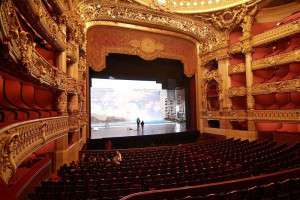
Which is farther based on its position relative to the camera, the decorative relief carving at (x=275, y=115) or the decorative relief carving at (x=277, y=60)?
the decorative relief carving at (x=277, y=60)

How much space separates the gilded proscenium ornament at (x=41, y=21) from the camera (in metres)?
3.34

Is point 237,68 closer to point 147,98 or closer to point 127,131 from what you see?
point 127,131

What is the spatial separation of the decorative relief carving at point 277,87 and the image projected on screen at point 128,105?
→ 5.35m

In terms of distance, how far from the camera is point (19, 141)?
238 cm

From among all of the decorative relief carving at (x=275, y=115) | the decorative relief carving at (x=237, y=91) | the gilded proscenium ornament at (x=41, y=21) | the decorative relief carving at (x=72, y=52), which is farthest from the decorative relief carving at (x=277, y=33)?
the gilded proscenium ornament at (x=41, y=21)

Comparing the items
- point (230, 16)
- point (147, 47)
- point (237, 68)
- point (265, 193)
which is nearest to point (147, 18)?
point (147, 47)

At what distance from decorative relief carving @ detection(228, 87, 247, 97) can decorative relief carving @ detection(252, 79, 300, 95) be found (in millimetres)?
410

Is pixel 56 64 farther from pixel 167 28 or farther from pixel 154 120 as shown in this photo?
pixel 154 120

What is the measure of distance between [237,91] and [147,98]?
23.8 ft

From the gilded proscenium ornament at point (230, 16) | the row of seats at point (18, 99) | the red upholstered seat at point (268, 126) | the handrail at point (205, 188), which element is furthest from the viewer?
the gilded proscenium ornament at point (230, 16)

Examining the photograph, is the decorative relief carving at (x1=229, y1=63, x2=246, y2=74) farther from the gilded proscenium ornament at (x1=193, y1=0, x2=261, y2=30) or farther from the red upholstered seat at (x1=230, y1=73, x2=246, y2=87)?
the gilded proscenium ornament at (x1=193, y1=0, x2=261, y2=30)

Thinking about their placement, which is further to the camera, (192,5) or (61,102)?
(192,5)

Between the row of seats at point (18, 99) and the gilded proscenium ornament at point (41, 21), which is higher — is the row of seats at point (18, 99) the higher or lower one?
the lower one

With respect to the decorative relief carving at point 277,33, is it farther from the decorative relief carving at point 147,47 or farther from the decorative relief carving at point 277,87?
the decorative relief carving at point 147,47
